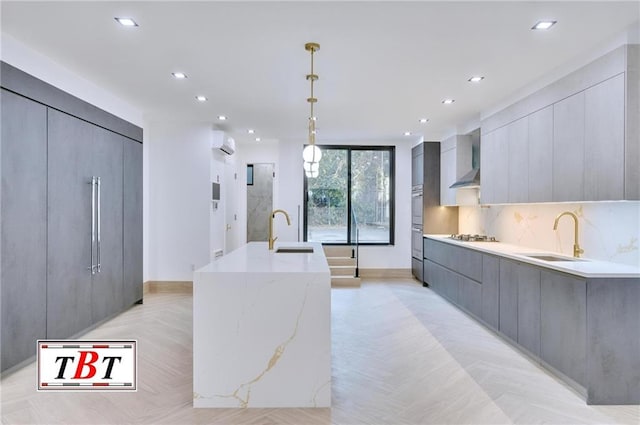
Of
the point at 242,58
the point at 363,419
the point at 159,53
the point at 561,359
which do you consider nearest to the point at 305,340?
the point at 363,419

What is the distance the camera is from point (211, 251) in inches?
233

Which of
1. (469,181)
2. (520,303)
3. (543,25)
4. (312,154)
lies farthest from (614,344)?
(469,181)

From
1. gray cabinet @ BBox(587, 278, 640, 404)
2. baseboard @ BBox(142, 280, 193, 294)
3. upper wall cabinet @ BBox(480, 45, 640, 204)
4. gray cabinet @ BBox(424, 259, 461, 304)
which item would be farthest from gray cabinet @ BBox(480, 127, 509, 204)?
baseboard @ BBox(142, 280, 193, 294)

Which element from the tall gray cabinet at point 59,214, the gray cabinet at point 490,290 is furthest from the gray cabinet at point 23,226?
the gray cabinet at point 490,290

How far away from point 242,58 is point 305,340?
2.43m

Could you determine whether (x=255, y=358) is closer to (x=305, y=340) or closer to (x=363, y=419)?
(x=305, y=340)

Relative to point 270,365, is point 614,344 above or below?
above

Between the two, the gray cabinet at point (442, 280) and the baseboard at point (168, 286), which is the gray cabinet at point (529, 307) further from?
the baseboard at point (168, 286)

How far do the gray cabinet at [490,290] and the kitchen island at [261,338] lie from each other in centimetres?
230

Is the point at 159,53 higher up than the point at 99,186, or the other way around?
the point at 159,53

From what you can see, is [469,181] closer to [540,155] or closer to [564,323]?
[540,155]

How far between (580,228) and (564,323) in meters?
1.18

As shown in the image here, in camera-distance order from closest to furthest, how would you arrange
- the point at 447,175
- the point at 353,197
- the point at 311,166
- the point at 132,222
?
1. the point at 311,166
2. the point at 132,222
3. the point at 447,175
4. the point at 353,197

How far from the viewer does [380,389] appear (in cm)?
275
